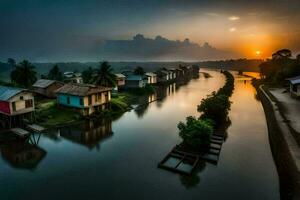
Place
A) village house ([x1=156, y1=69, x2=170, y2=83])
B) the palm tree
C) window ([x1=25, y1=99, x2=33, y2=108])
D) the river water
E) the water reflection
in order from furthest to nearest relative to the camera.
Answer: village house ([x1=156, y1=69, x2=170, y2=83]) → the palm tree → window ([x1=25, y1=99, x2=33, y2=108]) → the water reflection → the river water

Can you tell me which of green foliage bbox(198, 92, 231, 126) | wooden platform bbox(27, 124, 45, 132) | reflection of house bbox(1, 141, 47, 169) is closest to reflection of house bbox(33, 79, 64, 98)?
wooden platform bbox(27, 124, 45, 132)

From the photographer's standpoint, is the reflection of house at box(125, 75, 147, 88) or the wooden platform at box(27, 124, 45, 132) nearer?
the wooden platform at box(27, 124, 45, 132)

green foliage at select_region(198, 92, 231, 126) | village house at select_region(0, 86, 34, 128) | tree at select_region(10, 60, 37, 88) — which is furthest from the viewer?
tree at select_region(10, 60, 37, 88)

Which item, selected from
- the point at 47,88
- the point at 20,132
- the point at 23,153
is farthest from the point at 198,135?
the point at 47,88

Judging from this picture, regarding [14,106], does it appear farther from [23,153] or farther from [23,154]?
[23,154]

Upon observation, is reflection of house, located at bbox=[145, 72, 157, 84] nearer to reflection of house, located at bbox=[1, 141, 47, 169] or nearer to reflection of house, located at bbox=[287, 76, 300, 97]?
reflection of house, located at bbox=[287, 76, 300, 97]

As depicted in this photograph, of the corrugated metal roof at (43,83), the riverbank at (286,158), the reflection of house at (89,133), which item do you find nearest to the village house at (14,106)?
the reflection of house at (89,133)

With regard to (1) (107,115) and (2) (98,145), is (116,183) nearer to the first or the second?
(2) (98,145)
